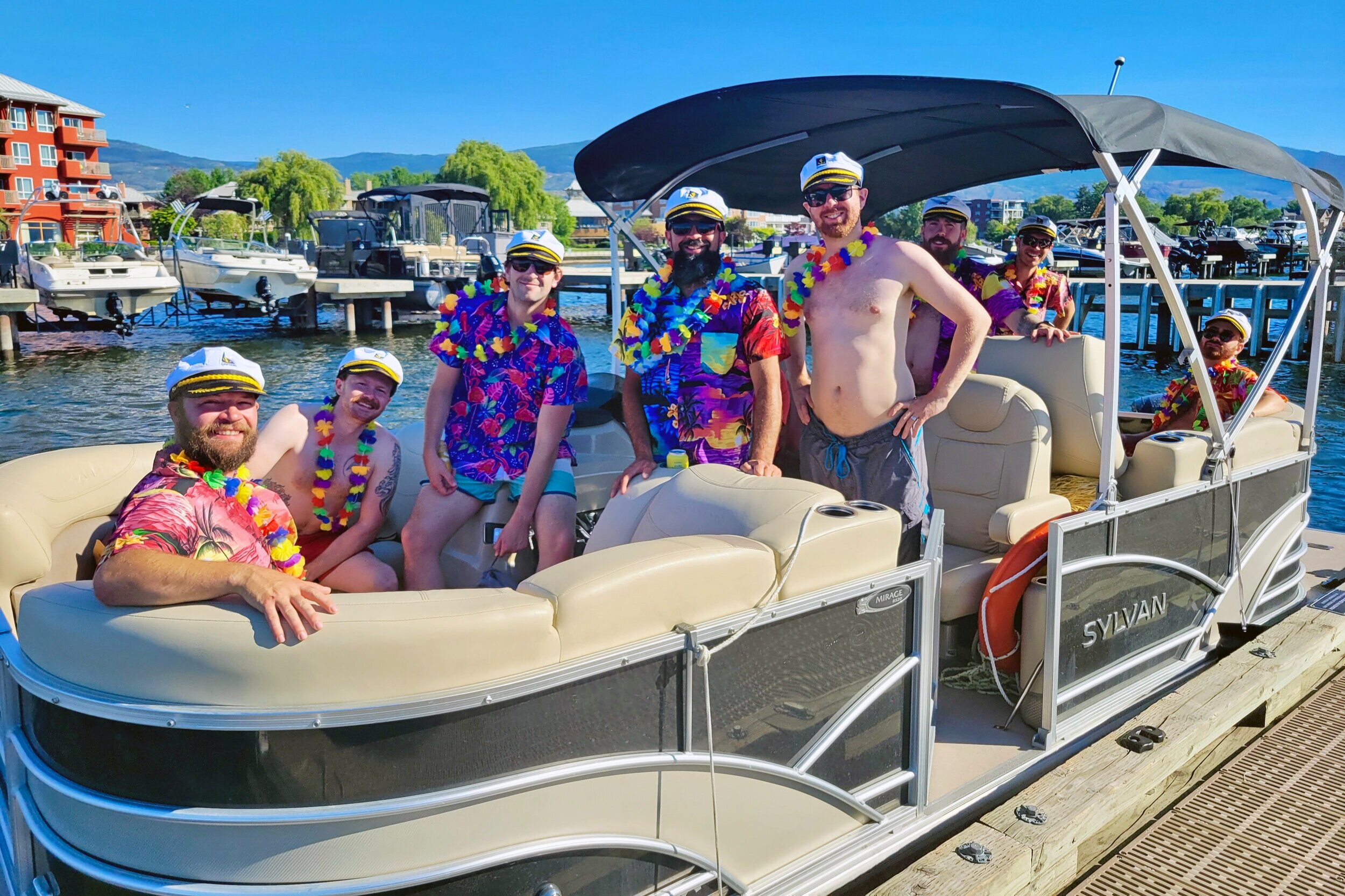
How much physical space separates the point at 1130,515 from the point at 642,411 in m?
1.67

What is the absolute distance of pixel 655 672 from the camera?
2041 mm

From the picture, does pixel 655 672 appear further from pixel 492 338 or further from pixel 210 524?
pixel 492 338

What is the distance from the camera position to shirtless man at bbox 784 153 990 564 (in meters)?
3.20

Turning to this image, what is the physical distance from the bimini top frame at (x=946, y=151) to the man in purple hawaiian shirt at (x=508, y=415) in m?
1.16

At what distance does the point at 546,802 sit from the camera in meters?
1.91

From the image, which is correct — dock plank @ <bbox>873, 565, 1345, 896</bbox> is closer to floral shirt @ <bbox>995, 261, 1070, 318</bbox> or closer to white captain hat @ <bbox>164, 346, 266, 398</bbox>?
floral shirt @ <bbox>995, 261, 1070, 318</bbox>

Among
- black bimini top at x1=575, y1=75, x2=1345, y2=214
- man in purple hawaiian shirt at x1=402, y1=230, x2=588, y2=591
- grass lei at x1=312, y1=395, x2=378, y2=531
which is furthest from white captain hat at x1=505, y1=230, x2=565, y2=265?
black bimini top at x1=575, y1=75, x2=1345, y2=214

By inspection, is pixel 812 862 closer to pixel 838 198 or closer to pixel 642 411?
pixel 642 411

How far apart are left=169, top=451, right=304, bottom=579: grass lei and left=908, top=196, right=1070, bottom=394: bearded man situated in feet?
8.45

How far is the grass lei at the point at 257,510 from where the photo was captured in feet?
7.19

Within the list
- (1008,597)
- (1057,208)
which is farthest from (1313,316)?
(1057,208)

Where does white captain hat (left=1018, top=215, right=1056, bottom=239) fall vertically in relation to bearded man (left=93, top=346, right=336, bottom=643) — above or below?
above

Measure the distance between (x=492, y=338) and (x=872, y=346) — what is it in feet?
4.19

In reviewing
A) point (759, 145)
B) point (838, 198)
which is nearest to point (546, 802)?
point (838, 198)
